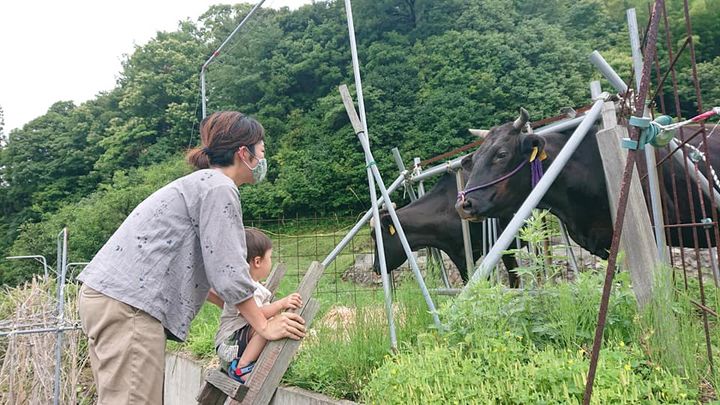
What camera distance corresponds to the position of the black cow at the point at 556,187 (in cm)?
464

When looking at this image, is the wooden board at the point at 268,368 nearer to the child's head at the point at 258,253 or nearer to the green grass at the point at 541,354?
the green grass at the point at 541,354

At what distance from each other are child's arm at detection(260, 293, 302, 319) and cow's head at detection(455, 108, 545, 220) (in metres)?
2.61

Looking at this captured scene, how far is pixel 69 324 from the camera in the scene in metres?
6.04

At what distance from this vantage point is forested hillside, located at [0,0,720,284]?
77.9ft

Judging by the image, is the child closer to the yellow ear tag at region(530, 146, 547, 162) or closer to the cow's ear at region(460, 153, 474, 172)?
the yellow ear tag at region(530, 146, 547, 162)

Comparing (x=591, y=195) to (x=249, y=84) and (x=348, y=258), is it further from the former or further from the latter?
(x=249, y=84)

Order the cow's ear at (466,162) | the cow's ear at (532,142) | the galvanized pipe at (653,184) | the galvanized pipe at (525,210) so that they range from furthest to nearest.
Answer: the cow's ear at (466,162)
the cow's ear at (532,142)
the galvanized pipe at (525,210)
the galvanized pipe at (653,184)

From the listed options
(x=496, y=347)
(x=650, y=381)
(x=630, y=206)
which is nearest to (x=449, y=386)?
(x=496, y=347)

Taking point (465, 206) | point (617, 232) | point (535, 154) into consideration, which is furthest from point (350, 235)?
point (617, 232)

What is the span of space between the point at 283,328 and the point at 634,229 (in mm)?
1660

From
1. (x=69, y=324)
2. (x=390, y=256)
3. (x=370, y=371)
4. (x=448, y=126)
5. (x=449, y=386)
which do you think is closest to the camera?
(x=449, y=386)

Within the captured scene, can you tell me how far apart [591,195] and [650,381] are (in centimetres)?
293

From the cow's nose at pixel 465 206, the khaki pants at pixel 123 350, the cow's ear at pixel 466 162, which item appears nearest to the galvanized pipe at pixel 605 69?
the cow's nose at pixel 465 206

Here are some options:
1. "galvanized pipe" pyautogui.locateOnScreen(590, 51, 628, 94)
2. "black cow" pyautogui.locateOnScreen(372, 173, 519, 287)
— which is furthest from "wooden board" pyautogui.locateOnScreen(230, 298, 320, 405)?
"black cow" pyautogui.locateOnScreen(372, 173, 519, 287)
